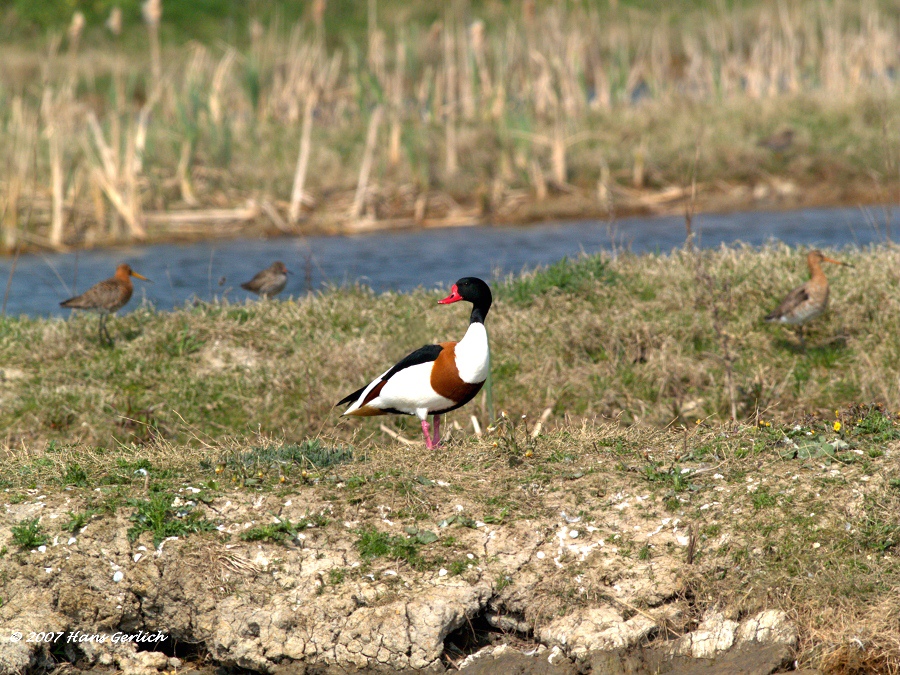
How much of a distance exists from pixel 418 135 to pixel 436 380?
12141 millimetres

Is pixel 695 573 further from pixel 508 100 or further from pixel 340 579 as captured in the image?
pixel 508 100

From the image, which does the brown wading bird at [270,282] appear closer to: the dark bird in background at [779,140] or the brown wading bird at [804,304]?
the brown wading bird at [804,304]

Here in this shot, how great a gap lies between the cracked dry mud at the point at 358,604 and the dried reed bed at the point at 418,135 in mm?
10808

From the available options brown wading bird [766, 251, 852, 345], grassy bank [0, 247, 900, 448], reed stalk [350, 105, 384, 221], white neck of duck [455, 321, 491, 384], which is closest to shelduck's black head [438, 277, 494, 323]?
white neck of duck [455, 321, 491, 384]

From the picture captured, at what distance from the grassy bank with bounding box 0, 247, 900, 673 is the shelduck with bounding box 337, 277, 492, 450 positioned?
0.36m

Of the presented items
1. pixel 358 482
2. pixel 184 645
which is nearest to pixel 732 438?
pixel 358 482

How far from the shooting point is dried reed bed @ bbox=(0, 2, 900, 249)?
53.9 feet

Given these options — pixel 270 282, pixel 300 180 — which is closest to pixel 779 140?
pixel 300 180

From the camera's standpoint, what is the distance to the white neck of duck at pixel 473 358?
6.71 m

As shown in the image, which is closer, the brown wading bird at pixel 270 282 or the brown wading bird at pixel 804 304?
the brown wading bird at pixel 804 304

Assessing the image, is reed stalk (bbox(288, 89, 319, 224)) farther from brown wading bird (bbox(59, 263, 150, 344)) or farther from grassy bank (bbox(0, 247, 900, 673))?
brown wading bird (bbox(59, 263, 150, 344))

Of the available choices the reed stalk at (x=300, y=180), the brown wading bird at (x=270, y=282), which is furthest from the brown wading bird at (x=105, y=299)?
the reed stalk at (x=300, y=180)

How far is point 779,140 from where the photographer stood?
60.9 feet

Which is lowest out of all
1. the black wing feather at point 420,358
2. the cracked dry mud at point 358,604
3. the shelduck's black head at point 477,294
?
the cracked dry mud at point 358,604
